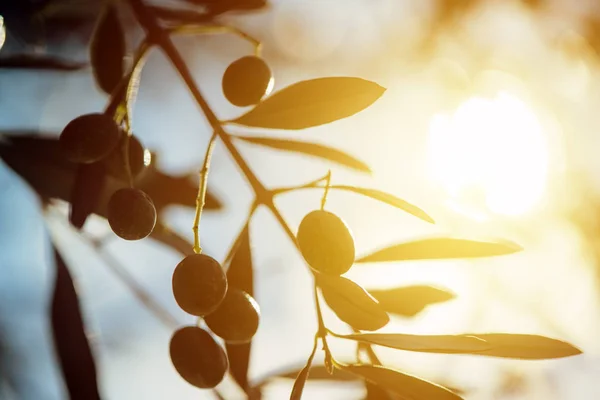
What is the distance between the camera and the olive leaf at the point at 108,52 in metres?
1.12

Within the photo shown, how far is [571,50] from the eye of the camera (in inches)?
163

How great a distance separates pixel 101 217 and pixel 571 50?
3.86 m

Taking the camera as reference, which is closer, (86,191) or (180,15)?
(86,191)

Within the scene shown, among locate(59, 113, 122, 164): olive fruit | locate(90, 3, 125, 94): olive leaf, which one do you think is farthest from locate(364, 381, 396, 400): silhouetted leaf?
locate(90, 3, 125, 94): olive leaf

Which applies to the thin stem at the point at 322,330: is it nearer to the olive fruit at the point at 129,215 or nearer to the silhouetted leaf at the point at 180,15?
the olive fruit at the point at 129,215

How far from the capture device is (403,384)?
70 cm

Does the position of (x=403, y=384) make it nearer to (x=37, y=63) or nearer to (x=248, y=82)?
(x=248, y=82)

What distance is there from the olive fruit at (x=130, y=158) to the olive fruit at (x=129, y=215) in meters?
0.09

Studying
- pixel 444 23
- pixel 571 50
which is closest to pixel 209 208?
pixel 444 23

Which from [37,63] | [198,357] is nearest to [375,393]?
[198,357]

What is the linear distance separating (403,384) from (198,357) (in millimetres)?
274

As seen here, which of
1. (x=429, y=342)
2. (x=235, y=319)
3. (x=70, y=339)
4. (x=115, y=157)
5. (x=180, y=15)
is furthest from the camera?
(x=180, y=15)

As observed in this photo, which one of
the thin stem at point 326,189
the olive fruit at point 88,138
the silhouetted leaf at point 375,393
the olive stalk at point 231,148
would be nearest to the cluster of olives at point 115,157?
the olive fruit at point 88,138

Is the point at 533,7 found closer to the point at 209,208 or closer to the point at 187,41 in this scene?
the point at 187,41
